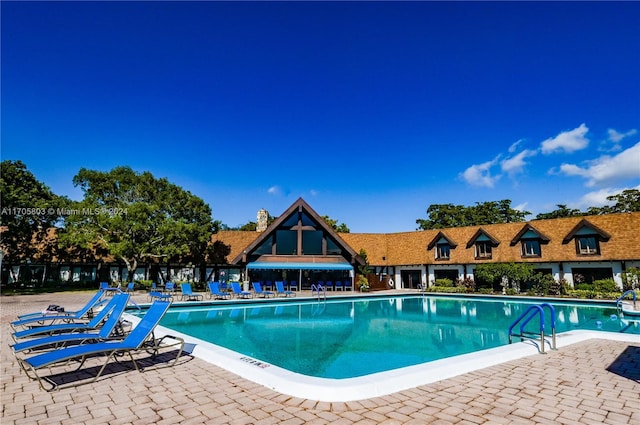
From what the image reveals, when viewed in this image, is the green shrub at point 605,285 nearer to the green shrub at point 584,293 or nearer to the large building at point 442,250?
the green shrub at point 584,293

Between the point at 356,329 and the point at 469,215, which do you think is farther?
the point at 469,215

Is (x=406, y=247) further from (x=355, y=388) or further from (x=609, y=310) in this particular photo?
(x=355, y=388)

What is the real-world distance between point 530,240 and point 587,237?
149 inches

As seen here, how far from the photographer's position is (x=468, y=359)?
6227 mm

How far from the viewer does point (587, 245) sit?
26.6 m

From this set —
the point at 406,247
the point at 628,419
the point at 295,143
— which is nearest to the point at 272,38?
the point at 295,143

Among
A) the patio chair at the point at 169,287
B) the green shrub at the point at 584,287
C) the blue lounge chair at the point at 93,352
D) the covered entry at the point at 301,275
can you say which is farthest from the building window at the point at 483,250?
the blue lounge chair at the point at 93,352

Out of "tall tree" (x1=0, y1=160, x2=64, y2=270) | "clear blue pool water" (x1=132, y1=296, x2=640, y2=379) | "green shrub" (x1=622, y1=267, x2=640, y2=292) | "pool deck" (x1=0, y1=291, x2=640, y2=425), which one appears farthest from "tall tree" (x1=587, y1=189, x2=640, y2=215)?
"tall tree" (x1=0, y1=160, x2=64, y2=270)

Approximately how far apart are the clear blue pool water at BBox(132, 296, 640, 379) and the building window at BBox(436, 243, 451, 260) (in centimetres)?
1055

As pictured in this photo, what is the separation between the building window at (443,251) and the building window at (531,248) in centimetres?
615

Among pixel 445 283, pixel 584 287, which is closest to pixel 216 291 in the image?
pixel 445 283

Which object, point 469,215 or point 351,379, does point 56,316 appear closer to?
point 351,379

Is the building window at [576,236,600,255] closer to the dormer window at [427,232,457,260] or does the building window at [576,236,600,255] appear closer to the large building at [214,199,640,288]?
the large building at [214,199,640,288]

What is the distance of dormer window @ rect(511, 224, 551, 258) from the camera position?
2852 centimetres
